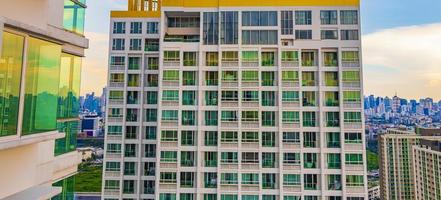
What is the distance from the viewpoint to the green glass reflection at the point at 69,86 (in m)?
5.75

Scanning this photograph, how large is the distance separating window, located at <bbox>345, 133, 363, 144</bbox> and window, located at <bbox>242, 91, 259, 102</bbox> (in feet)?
26.9

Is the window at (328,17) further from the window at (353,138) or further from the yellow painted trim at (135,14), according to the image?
the yellow painted trim at (135,14)

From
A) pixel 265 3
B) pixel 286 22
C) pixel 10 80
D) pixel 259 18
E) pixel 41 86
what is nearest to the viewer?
pixel 10 80

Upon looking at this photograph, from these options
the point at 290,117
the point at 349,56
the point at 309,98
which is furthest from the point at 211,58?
the point at 349,56

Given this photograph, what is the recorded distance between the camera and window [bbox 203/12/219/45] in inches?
1061

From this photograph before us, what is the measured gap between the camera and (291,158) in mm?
24984

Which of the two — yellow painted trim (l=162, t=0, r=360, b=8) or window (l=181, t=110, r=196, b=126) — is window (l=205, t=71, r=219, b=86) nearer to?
window (l=181, t=110, r=196, b=126)

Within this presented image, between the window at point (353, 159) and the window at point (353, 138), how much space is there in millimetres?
1064

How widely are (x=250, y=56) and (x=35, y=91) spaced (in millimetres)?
23200

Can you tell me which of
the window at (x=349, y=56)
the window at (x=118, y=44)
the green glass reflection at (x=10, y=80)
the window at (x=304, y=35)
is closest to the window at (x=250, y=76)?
the window at (x=304, y=35)

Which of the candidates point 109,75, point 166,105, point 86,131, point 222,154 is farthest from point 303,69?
point 86,131

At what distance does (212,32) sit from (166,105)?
788cm

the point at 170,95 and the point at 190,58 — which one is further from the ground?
the point at 190,58

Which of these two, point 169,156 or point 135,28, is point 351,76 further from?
point 135,28
